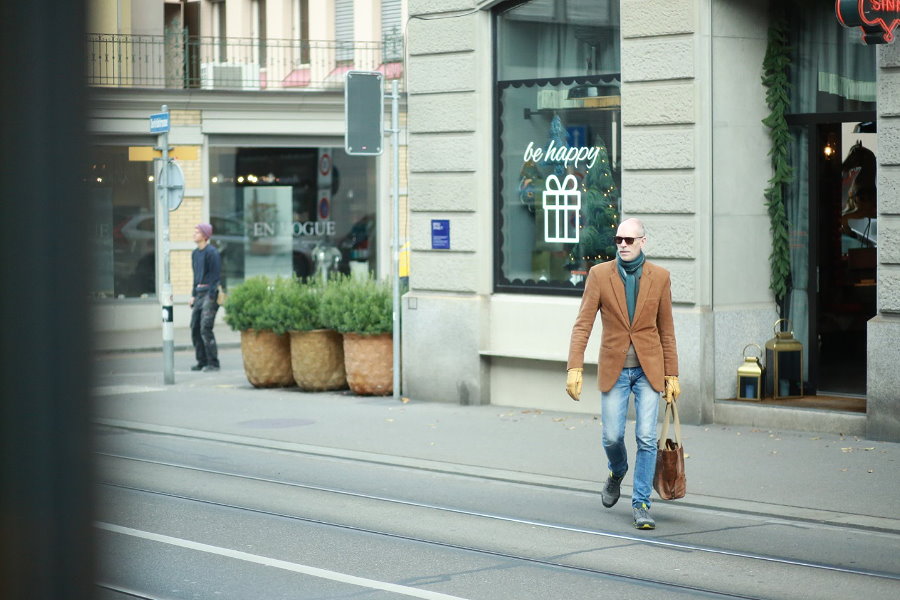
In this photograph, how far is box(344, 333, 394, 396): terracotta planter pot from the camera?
48.0 ft

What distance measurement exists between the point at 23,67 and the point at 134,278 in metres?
23.6

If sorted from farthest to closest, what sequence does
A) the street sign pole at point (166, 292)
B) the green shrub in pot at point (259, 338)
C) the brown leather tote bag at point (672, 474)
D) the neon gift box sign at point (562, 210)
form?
the street sign pole at point (166, 292) < the green shrub in pot at point (259, 338) < the neon gift box sign at point (562, 210) < the brown leather tote bag at point (672, 474)

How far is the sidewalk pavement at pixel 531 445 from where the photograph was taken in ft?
29.2

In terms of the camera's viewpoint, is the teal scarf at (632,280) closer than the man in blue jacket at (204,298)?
Yes

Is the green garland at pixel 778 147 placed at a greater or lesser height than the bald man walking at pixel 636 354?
greater

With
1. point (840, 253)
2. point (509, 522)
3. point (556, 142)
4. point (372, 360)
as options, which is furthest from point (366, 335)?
point (509, 522)

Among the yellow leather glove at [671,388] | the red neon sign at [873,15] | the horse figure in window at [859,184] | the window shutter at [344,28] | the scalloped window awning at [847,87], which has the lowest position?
the yellow leather glove at [671,388]

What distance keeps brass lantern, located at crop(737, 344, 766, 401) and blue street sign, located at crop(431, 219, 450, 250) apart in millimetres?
3572

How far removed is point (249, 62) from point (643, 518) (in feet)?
68.8

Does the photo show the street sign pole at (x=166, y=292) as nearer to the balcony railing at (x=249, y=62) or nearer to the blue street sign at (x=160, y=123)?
the blue street sign at (x=160, y=123)

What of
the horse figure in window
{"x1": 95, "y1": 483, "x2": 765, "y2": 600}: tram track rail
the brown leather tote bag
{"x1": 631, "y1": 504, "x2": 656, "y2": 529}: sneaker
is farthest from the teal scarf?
the horse figure in window

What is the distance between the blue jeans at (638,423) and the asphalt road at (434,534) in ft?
1.06

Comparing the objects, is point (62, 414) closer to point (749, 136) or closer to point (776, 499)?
point (776, 499)

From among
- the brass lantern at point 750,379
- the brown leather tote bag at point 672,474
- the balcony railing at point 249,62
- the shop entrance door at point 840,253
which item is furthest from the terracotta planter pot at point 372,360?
the balcony railing at point 249,62
